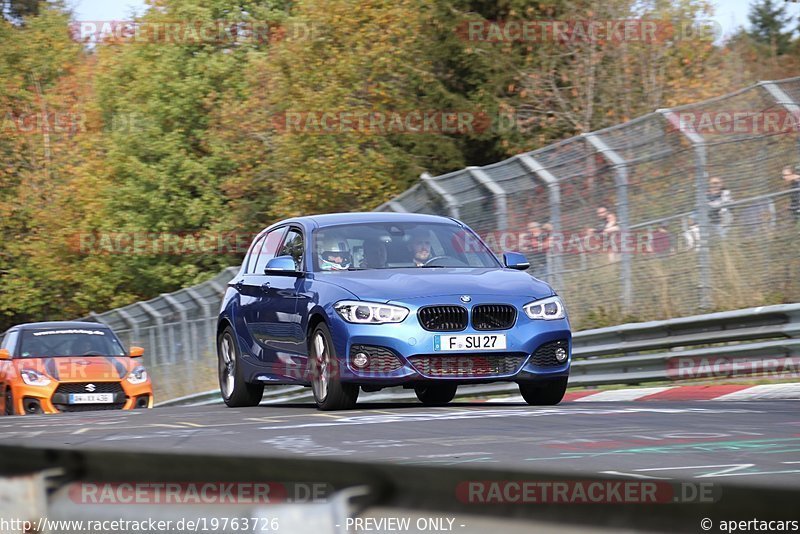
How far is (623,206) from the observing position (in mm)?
15203

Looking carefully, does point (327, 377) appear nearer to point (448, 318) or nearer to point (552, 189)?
point (448, 318)

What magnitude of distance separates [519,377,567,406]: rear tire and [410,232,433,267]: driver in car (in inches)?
52.2

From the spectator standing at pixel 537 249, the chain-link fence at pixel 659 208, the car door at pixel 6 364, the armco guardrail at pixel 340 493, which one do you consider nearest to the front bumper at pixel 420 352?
the chain-link fence at pixel 659 208

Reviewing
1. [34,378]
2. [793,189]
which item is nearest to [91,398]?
[34,378]

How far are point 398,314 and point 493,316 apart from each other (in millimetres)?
743

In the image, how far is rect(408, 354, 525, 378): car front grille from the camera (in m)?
10.8

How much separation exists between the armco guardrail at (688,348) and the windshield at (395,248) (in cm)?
224

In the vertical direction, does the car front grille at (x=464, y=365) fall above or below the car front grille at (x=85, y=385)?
above

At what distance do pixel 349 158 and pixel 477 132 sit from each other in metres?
3.35

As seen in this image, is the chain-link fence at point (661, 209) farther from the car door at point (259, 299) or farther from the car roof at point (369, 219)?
the car door at point (259, 299)

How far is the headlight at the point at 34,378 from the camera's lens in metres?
17.4

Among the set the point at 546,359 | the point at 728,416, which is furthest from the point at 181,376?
the point at 728,416

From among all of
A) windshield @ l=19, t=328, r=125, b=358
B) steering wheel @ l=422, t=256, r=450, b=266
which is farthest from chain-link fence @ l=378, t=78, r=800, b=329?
windshield @ l=19, t=328, r=125, b=358

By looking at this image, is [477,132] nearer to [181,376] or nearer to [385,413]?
[181,376]
